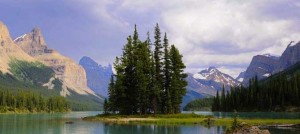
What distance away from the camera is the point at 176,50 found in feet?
377

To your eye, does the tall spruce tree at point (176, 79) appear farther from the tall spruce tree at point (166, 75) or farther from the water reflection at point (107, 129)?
the water reflection at point (107, 129)

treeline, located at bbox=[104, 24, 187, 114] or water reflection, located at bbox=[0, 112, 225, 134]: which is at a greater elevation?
treeline, located at bbox=[104, 24, 187, 114]

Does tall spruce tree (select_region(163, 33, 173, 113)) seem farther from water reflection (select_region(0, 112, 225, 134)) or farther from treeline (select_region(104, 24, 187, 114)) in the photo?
water reflection (select_region(0, 112, 225, 134))

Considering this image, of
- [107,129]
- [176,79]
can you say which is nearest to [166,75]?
[176,79]

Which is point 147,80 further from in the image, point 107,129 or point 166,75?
point 107,129

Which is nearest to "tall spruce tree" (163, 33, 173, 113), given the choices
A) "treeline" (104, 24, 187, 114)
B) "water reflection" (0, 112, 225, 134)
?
"treeline" (104, 24, 187, 114)

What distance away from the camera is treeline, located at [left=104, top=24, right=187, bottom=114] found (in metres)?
108

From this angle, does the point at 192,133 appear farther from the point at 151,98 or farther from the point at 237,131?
the point at 151,98

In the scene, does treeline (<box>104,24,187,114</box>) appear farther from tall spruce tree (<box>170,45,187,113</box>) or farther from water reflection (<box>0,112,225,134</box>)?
water reflection (<box>0,112,225,134</box>)

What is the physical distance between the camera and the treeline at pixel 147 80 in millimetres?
108375

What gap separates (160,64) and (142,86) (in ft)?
37.8

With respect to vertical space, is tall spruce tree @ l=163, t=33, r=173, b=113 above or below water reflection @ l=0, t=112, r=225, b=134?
above

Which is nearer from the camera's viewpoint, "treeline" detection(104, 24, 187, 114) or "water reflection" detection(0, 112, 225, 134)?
"water reflection" detection(0, 112, 225, 134)

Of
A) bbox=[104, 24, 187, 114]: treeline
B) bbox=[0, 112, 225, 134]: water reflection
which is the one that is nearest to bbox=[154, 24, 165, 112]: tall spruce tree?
bbox=[104, 24, 187, 114]: treeline
